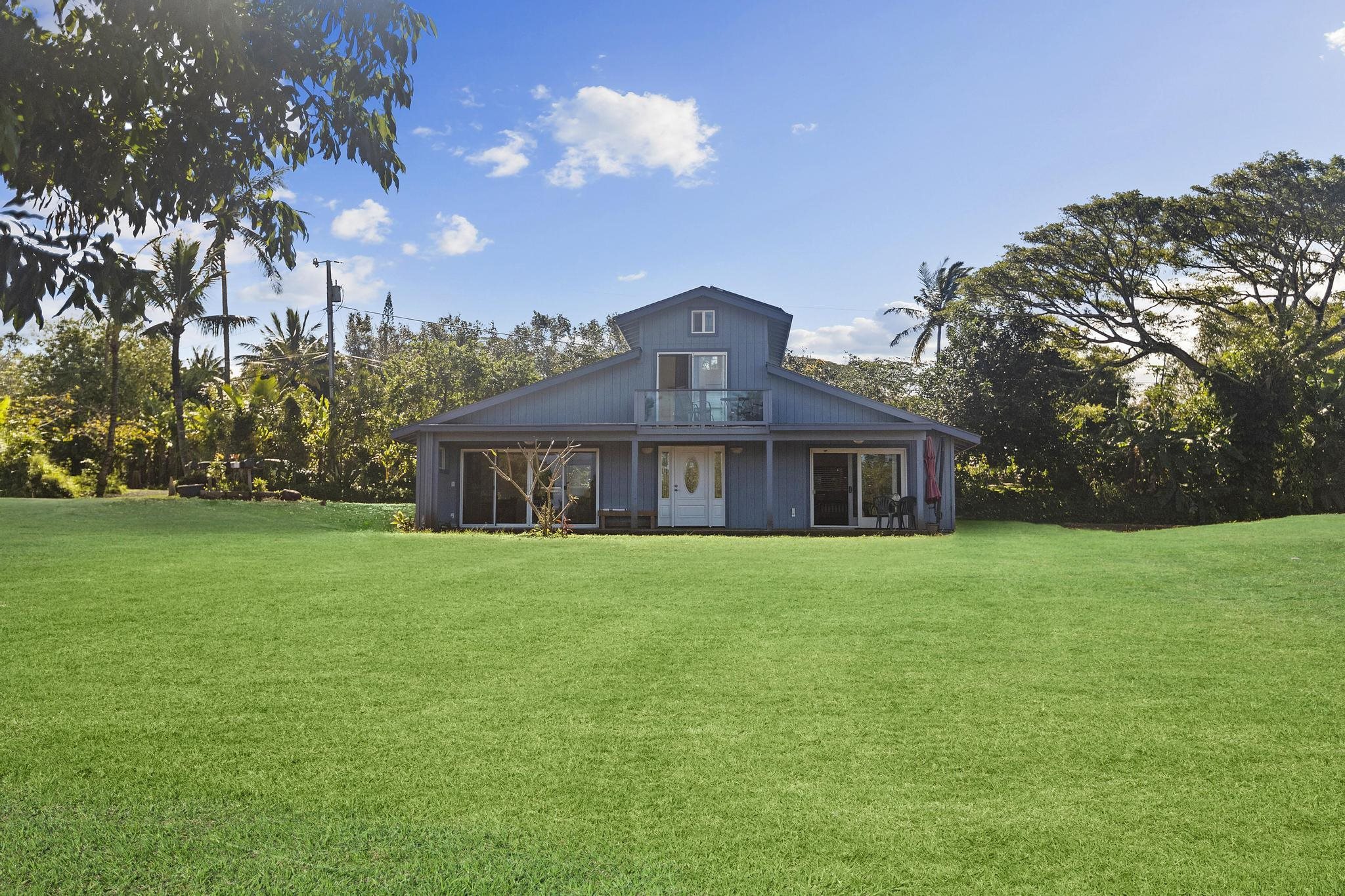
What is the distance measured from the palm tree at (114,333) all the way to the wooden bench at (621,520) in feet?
35.4

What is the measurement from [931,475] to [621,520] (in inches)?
294

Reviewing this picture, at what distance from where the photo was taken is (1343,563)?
11133mm

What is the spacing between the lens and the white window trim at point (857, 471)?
2284 centimetres

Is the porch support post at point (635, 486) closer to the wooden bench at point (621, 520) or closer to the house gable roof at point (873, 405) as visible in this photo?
the wooden bench at point (621, 520)

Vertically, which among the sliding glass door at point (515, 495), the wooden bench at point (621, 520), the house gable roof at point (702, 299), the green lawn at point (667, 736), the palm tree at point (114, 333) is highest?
the house gable roof at point (702, 299)

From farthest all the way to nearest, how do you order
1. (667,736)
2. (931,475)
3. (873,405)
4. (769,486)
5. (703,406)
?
(703,406) → (873,405) → (931,475) → (769,486) → (667,736)

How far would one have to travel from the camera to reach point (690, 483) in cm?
2305

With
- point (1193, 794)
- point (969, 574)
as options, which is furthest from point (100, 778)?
point (969, 574)

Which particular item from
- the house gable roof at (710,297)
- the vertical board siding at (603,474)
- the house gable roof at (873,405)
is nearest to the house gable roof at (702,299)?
the house gable roof at (710,297)

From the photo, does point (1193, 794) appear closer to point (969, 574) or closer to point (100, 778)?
point (100, 778)

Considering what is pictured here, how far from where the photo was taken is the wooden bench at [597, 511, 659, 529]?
22.2 meters

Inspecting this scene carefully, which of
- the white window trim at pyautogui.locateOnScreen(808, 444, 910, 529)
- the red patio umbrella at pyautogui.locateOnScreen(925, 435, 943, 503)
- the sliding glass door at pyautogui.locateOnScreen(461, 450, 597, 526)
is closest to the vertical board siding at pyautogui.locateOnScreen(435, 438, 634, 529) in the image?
the sliding glass door at pyautogui.locateOnScreen(461, 450, 597, 526)

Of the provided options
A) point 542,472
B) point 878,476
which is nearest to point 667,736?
point 542,472

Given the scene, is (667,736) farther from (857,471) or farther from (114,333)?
(114,333)
